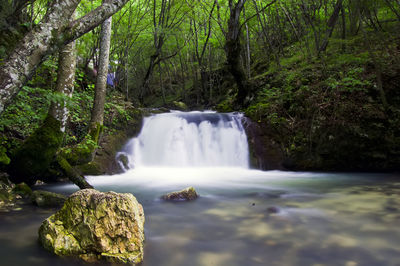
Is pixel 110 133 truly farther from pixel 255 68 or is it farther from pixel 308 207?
pixel 255 68

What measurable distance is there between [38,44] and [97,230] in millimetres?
1786

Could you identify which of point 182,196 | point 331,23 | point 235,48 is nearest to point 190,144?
point 235,48

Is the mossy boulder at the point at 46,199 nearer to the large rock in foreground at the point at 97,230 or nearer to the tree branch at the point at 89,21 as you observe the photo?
the large rock in foreground at the point at 97,230

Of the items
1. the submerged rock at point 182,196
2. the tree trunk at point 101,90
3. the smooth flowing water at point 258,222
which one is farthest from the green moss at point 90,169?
the submerged rock at point 182,196

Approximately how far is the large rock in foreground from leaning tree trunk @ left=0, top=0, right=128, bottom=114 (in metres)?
1.27

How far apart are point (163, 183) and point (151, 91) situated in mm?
22172

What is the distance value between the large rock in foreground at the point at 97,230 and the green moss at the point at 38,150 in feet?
8.42

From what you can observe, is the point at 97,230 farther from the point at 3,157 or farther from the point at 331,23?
the point at 331,23

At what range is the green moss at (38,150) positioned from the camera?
4875 millimetres

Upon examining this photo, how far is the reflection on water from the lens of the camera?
2.77m

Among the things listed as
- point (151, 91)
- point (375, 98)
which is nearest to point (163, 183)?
point (375, 98)

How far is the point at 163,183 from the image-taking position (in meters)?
7.24

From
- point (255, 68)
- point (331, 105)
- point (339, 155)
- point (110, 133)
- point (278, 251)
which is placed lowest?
point (278, 251)

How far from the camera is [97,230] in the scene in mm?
2545
